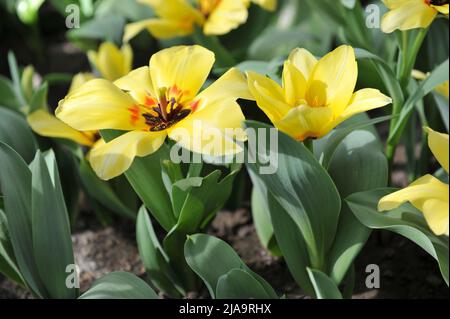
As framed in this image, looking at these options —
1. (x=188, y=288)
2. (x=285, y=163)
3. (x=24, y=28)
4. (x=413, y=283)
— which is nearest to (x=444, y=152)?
(x=285, y=163)

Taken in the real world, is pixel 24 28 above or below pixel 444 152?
below

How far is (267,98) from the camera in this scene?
3.54ft

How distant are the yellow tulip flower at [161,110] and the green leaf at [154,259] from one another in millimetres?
212

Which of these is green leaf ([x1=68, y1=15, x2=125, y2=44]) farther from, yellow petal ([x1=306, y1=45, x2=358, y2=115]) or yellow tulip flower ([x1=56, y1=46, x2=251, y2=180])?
yellow petal ([x1=306, y1=45, x2=358, y2=115])

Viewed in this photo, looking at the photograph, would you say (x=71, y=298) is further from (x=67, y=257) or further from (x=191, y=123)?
(x=191, y=123)

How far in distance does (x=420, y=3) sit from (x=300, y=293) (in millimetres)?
569

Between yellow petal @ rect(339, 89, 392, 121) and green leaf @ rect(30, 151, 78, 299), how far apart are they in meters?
0.45

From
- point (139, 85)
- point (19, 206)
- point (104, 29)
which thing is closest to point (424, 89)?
point (139, 85)

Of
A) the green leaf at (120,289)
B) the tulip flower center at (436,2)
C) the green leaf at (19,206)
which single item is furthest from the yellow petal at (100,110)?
the tulip flower center at (436,2)

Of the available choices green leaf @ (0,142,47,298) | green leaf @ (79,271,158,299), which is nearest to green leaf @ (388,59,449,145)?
green leaf @ (79,271,158,299)

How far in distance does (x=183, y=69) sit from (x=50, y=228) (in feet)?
1.06

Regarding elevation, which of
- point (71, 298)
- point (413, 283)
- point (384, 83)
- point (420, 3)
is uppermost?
point (420, 3)

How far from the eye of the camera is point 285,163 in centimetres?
112

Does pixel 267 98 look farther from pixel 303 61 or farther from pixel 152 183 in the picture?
pixel 152 183
